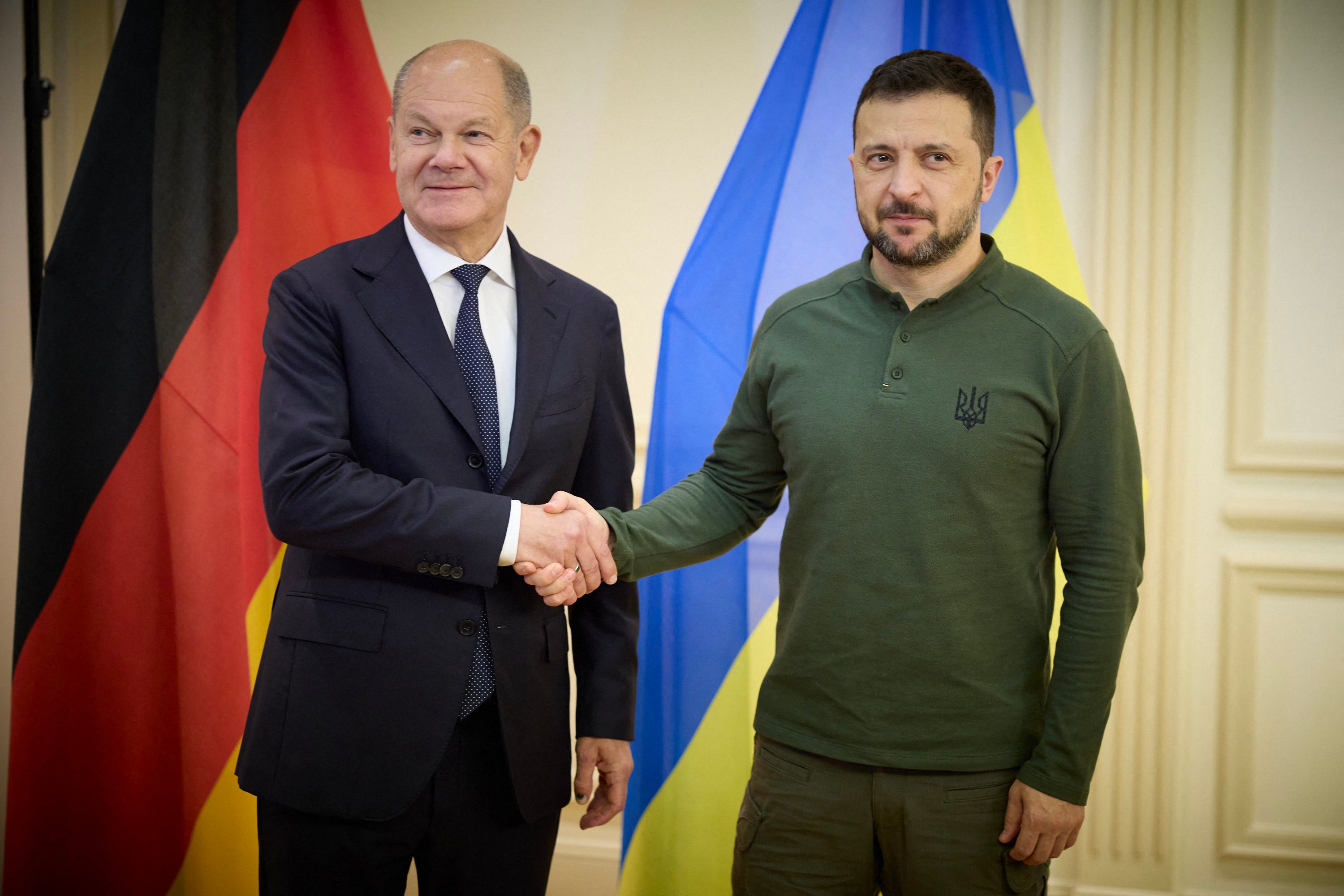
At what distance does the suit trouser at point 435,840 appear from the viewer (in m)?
1.32

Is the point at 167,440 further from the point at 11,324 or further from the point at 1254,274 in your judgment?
the point at 1254,274

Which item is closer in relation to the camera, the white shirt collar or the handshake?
the handshake

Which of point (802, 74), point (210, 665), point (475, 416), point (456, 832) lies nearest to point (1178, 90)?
point (802, 74)

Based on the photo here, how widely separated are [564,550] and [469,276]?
0.46 m

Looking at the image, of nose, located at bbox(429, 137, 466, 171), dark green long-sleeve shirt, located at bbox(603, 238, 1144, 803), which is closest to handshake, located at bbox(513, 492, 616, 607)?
→ dark green long-sleeve shirt, located at bbox(603, 238, 1144, 803)

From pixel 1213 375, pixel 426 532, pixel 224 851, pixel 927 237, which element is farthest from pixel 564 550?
pixel 1213 375

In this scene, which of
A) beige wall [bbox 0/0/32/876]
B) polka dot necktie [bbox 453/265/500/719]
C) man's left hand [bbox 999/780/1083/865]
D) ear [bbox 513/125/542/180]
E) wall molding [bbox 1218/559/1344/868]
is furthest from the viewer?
beige wall [bbox 0/0/32/876]

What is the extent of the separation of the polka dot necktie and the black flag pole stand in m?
1.34

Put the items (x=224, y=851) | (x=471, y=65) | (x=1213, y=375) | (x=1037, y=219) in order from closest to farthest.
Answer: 1. (x=471, y=65)
2. (x=1037, y=219)
3. (x=224, y=851)
4. (x=1213, y=375)

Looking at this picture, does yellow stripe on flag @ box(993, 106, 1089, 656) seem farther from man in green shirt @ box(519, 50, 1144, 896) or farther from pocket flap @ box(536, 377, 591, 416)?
pocket flap @ box(536, 377, 591, 416)

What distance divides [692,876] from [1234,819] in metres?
1.34

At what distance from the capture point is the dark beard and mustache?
134cm

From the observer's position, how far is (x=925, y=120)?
133cm

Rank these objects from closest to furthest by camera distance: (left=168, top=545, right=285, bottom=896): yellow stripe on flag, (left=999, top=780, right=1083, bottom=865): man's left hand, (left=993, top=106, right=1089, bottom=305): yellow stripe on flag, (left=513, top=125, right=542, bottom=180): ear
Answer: (left=999, top=780, right=1083, bottom=865): man's left hand, (left=513, top=125, right=542, bottom=180): ear, (left=993, top=106, right=1089, bottom=305): yellow stripe on flag, (left=168, top=545, right=285, bottom=896): yellow stripe on flag
